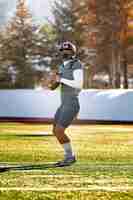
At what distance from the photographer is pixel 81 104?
36.0m

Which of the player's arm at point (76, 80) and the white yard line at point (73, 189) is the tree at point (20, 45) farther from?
the white yard line at point (73, 189)

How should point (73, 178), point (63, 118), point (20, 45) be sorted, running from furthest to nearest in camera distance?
point (20, 45), point (63, 118), point (73, 178)

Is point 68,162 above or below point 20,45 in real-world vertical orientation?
above

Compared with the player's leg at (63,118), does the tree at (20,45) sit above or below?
below

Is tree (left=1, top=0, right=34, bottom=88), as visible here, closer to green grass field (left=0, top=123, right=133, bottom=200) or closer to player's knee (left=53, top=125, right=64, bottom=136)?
green grass field (left=0, top=123, right=133, bottom=200)

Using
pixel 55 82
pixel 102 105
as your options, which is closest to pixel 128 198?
pixel 55 82

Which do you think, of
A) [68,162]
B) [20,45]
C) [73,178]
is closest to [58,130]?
[68,162]

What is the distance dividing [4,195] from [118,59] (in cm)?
5681

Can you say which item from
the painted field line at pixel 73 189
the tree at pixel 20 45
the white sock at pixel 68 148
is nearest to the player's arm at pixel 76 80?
the white sock at pixel 68 148

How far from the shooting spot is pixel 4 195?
7.77m

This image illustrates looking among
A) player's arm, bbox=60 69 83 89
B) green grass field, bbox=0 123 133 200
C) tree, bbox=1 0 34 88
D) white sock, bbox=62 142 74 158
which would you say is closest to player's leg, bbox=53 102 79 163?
white sock, bbox=62 142 74 158

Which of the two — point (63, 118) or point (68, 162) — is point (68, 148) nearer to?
point (68, 162)

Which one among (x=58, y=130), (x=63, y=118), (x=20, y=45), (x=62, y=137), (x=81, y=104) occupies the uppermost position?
(x=63, y=118)

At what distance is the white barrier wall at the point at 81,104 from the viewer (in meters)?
35.0
